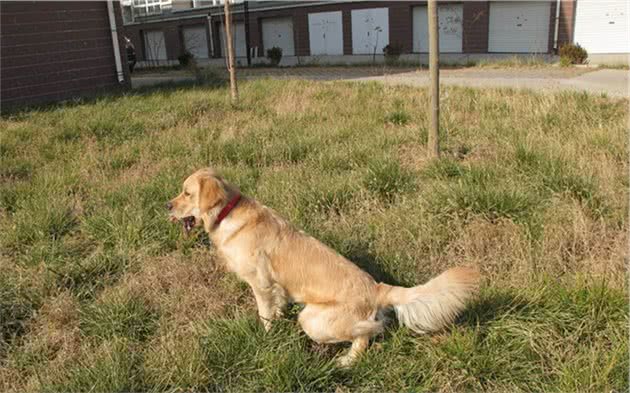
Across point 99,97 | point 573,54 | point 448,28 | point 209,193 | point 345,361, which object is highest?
point 448,28

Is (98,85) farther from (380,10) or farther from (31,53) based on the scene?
(380,10)

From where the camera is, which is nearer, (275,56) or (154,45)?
(275,56)

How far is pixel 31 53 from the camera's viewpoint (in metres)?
12.7

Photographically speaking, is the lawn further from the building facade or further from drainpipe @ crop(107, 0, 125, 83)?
the building facade

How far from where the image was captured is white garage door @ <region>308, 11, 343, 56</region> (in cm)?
3178

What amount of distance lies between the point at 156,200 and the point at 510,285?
11.2 feet

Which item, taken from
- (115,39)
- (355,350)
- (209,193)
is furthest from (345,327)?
(115,39)

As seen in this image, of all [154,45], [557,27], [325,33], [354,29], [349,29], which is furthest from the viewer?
[154,45]

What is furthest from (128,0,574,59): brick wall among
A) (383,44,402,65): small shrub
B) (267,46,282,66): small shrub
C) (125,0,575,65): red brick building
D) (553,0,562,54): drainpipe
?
(267,46,282,66): small shrub

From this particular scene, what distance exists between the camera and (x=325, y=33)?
3241 centimetres

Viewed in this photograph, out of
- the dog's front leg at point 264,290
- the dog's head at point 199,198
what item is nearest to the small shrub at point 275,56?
the dog's head at point 199,198

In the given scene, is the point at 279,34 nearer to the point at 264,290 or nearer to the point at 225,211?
the point at 225,211

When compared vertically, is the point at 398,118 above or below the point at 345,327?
above

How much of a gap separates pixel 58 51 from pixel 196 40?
91.3ft
